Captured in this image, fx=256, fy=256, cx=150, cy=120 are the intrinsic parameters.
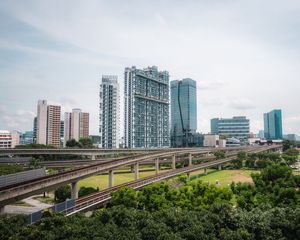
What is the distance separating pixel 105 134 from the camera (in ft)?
541

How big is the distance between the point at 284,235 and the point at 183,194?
1496 cm

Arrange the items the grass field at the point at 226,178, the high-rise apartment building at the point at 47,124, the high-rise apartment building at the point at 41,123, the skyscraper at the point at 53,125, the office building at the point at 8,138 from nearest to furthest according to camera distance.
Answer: the grass field at the point at 226,178
the office building at the point at 8,138
the high-rise apartment building at the point at 41,123
the high-rise apartment building at the point at 47,124
the skyscraper at the point at 53,125

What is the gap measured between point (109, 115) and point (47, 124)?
56623 mm

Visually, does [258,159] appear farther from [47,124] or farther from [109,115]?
[47,124]

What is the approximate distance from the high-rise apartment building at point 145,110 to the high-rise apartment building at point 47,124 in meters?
60.3

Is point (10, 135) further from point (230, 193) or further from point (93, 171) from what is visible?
point (230, 193)

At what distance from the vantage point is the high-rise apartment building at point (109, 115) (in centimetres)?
16427

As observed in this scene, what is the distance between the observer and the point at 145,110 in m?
179

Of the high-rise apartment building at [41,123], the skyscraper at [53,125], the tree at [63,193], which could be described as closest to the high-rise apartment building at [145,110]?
the skyscraper at [53,125]

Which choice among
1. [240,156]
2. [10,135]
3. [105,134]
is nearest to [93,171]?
[240,156]

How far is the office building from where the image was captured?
17532 cm

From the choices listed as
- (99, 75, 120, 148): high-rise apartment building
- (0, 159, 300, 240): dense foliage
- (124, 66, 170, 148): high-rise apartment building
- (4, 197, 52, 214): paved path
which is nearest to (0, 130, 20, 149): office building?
(99, 75, 120, 148): high-rise apartment building

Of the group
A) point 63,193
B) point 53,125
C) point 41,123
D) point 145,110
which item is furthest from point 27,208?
point 53,125

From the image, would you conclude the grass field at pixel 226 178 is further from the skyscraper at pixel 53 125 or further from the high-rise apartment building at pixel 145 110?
the skyscraper at pixel 53 125
